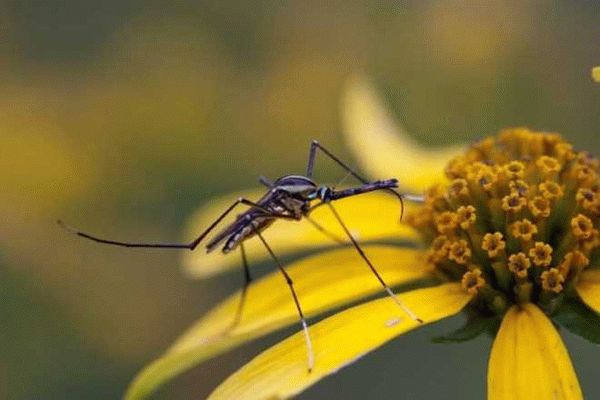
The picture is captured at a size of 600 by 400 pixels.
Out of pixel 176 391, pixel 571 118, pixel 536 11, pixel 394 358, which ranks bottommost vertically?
pixel 394 358

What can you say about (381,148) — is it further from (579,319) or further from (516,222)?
(579,319)

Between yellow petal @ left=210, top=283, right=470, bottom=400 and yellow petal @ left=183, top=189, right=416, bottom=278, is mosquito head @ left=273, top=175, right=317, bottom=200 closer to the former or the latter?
yellow petal @ left=210, top=283, right=470, bottom=400

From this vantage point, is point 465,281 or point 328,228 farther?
point 328,228

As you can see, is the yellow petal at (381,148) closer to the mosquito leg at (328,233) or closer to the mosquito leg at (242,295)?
the mosquito leg at (328,233)

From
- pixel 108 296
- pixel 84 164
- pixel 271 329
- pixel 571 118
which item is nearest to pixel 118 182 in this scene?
pixel 84 164

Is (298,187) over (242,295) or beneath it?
over

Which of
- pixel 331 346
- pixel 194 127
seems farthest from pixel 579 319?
pixel 194 127

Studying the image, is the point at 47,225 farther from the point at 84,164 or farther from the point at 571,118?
the point at 571,118
